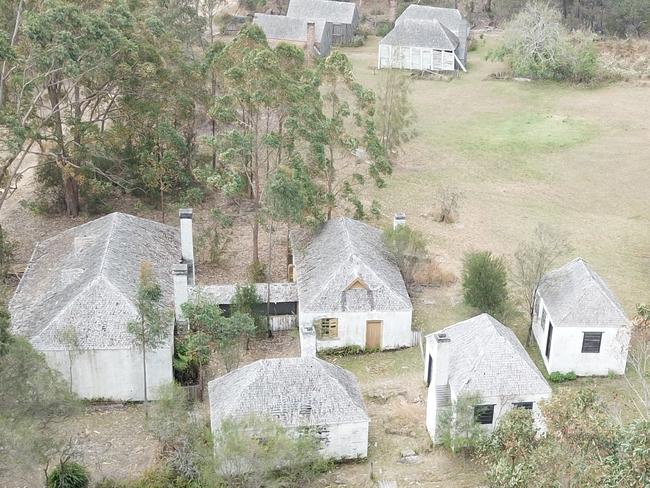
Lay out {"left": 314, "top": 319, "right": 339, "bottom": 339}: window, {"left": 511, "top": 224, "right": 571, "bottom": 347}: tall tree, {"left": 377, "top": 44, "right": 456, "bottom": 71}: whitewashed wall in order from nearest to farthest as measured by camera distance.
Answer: {"left": 314, "top": 319, "right": 339, "bottom": 339}: window, {"left": 511, "top": 224, "right": 571, "bottom": 347}: tall tree, {"left": 377, "top": 44, "right": 456, "bottom": 71}: whitewashed wall

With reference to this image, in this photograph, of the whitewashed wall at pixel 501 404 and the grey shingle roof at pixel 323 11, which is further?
the grey shingle roof at pixel 323 11

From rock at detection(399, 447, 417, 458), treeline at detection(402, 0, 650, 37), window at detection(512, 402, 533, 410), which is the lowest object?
rock at detection(399, 447, 417, 458)

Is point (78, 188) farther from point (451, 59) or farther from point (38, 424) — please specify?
point (451, 59)

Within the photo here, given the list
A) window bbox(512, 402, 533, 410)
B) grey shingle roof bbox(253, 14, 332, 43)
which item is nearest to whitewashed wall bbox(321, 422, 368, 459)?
window bbox(512, 402, 533, 410)

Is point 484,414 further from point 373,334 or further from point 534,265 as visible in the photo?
point 534,265

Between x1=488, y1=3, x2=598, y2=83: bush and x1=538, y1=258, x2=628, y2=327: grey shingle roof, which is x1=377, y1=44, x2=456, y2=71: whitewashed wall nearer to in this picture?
x1=488, y1=3, x2=598, y2=83: bush

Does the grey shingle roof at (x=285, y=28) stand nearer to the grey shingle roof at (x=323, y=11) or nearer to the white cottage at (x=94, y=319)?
the grey shingle roof at (x=323, y=11)

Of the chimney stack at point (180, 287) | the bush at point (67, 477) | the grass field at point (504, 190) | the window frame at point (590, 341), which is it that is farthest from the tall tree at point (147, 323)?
the window frame at point (590, 341)
